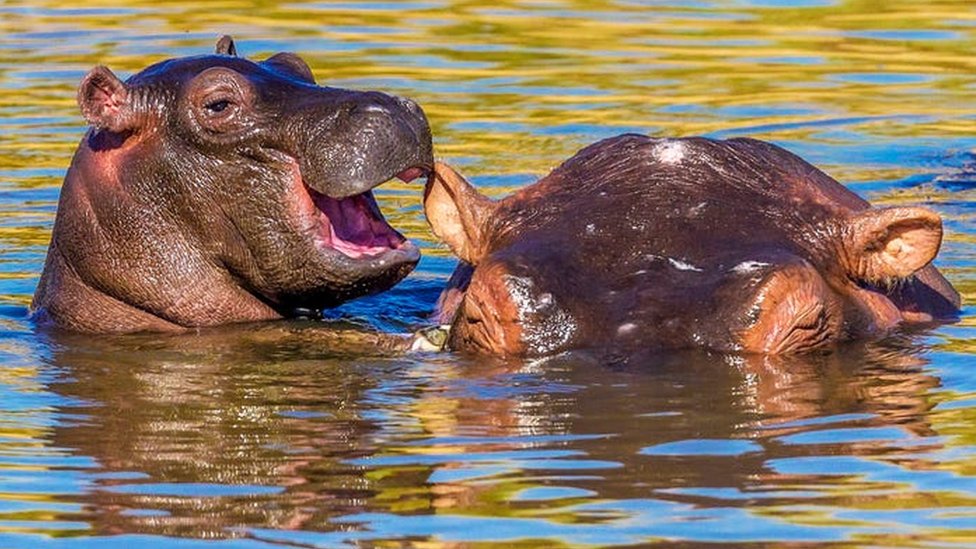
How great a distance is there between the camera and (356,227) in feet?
31.6

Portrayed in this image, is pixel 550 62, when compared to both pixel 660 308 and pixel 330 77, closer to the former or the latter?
pixel 330 77

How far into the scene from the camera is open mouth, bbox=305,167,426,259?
30.9 ft

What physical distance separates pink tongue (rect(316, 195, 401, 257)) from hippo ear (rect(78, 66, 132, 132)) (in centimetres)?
89

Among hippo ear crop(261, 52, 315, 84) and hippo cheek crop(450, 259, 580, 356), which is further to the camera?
hippo ear crop(261, 52, 315, 84)

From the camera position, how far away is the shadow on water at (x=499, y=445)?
6.16 m

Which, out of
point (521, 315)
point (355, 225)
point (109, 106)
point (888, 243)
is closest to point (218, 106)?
point (109, 106)

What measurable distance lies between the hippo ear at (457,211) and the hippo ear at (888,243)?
145 cm

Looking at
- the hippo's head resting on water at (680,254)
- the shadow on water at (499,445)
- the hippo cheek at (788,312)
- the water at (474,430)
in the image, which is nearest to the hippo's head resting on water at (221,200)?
the water at (474,430)

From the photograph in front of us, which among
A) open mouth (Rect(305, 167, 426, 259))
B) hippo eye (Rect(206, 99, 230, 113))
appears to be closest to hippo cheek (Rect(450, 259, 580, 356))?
open mouth (Rect(305, 167, 426, 259))

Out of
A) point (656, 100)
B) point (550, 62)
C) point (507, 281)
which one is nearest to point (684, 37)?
point (550, 62)

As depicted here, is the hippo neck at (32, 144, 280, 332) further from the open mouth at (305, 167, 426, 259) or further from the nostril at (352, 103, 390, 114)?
the nostril at (352, 103, 390, 114)

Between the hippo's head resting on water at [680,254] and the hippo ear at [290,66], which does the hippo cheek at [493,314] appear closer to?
the hippo's head resting on water at [680,254]

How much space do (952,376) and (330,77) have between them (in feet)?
29.9

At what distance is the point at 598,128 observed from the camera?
14.8 metres
